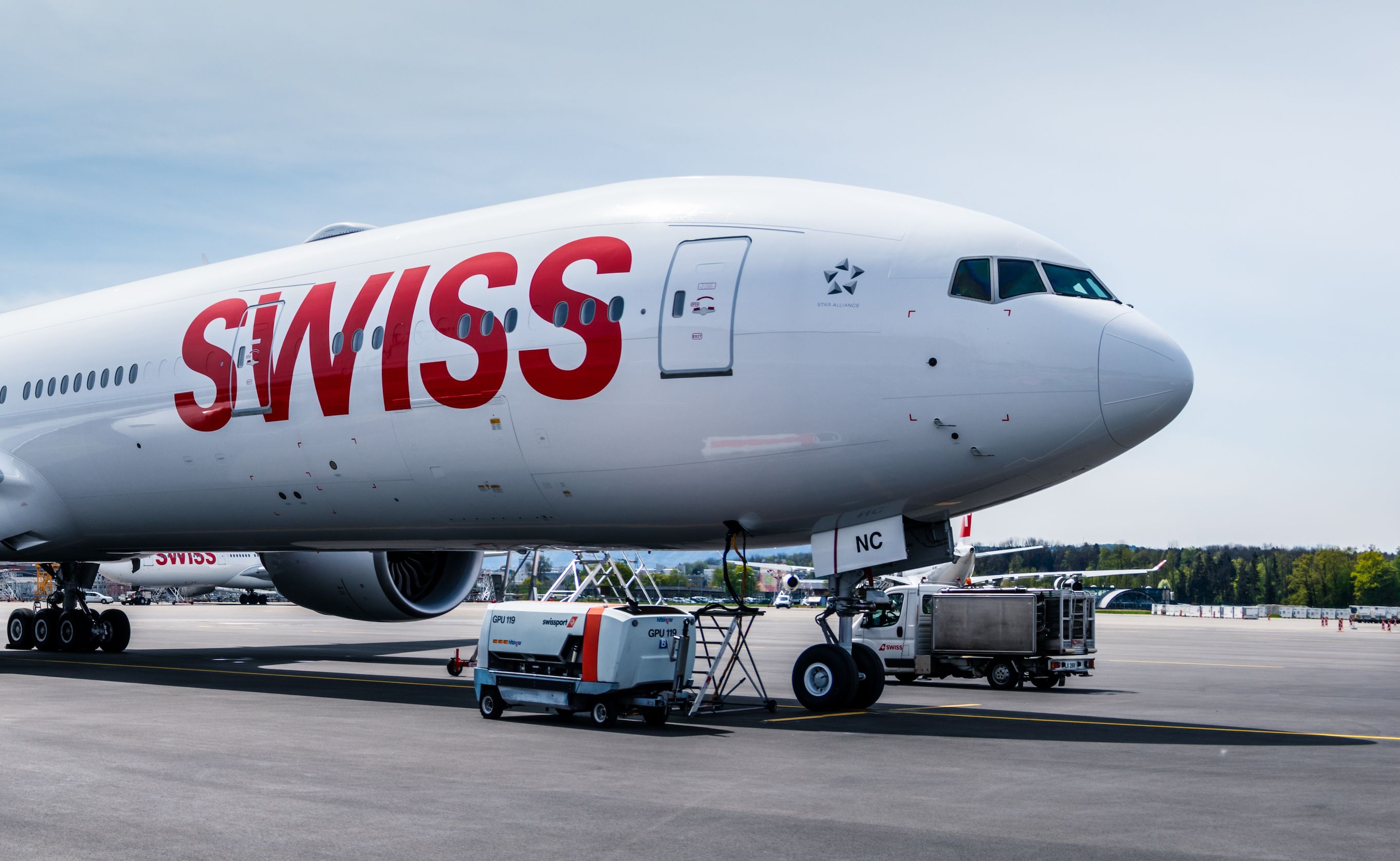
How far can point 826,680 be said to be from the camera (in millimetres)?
12578

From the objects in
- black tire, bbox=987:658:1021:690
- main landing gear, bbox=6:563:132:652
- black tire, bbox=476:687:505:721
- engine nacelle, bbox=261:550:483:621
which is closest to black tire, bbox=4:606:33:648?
main landing gear, bbox=6:563:132:652

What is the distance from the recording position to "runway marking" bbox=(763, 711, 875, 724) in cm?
1256

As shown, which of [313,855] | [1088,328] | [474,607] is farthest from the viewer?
[474,607]

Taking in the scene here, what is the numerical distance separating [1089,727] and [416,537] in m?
8.11

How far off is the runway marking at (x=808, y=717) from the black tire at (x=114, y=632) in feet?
49.1

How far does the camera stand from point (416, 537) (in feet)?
51.0

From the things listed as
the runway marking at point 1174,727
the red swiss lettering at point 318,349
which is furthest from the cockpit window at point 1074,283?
the red swiss lettering at point 318,349

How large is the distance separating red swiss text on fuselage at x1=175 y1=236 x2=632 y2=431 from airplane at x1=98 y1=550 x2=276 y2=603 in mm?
50195

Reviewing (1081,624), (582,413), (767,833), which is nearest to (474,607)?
(1081,624)

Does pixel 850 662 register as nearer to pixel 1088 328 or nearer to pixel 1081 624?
pixel 1088 328

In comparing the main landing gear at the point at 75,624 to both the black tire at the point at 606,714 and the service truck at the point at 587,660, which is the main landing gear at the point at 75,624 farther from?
the black tire at the point at 606,714

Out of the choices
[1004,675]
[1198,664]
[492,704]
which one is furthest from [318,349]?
[1198,664]

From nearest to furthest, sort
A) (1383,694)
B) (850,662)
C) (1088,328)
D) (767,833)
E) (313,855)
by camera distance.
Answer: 1. (313,855)
2. (767,833)
3. (1088,328)
4. (850,662)
5. (1383,694)

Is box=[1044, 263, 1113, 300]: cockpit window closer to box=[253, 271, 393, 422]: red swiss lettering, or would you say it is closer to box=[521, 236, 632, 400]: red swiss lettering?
box=[521, 236, 632, 400]: red swiss lettering
